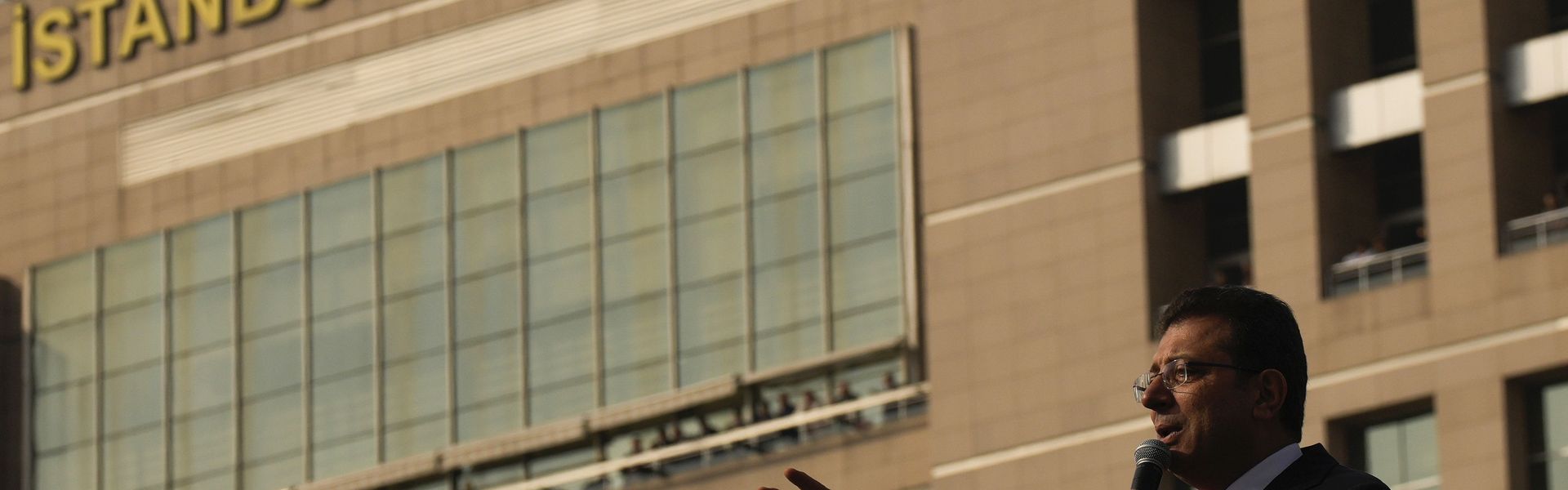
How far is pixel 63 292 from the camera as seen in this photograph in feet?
242

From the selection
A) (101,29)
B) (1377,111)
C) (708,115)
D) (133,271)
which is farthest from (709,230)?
(101,29)

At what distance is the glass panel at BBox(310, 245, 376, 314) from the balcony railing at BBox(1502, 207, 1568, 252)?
2598 cm

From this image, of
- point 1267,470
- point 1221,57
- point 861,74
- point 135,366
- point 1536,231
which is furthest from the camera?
point 135,366

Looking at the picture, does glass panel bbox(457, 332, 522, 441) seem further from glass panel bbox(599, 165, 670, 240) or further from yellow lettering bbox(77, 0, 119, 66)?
yellow lettering bbox(77, 0, 119, 66)

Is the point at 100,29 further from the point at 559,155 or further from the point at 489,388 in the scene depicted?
the point at 489,388

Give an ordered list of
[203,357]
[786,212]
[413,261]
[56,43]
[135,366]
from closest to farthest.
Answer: [786,212], [413,261], [203,357], [135,366], [56,43]

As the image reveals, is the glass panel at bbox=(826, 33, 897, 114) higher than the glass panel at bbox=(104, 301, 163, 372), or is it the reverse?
the glass panel at bbox=(826, 33, 897, 114)

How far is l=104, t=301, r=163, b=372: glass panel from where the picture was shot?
72.4 meters

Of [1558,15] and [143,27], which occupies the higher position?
[143,27]

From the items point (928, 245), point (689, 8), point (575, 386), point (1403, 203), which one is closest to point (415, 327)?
point (575, 386)

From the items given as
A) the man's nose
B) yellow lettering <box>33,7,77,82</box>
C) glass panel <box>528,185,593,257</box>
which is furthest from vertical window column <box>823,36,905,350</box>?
the man's nose

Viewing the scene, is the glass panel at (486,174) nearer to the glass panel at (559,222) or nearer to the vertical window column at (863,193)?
the glass panel at (559,222)

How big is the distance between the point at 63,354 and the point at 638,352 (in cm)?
1567

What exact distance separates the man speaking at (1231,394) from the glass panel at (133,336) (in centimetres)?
6337
